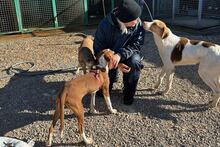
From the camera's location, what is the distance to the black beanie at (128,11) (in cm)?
397

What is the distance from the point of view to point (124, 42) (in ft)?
14.5

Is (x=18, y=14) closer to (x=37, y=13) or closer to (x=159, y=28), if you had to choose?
(x=37, y=13)

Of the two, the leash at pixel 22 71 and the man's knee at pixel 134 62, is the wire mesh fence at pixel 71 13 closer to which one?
the leash at pixel 22 71

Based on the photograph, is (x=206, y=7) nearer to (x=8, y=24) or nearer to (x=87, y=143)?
(x=8, y=24)

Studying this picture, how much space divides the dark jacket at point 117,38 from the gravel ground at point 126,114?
85cm

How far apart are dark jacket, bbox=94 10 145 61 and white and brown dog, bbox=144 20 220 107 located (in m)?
0.32

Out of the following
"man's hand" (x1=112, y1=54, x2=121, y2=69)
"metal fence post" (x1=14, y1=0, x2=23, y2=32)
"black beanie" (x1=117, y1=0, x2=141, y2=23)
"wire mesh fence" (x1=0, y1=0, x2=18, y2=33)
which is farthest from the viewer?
"metal fence post" (x1=14, y1=0, x2=23, y2=32)

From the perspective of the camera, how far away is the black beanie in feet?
13.0

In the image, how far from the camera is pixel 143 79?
18.0ft

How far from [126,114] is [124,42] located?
104 cm

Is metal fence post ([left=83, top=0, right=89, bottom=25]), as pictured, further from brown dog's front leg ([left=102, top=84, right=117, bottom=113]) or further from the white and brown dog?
brown dog's front leg ([left=102, top=84, right=117, bottom=113])

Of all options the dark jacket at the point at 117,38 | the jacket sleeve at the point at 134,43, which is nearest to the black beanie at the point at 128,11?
the dark jacket at the point at 117,38

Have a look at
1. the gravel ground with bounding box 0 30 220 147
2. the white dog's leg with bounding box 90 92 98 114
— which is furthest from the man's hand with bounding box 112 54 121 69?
the gravel ground with bounding box 0 30 220 147

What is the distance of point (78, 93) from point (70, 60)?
10.1ft
